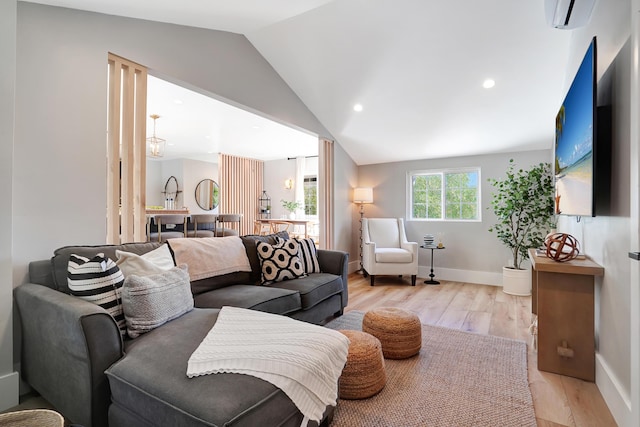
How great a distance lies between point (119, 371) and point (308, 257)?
2.02 m

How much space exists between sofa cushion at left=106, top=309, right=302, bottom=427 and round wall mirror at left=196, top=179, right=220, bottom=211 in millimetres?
7712

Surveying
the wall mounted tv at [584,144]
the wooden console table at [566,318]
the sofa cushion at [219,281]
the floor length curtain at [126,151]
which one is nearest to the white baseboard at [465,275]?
the wall mounted tv at [584,144]

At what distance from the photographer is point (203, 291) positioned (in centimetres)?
240

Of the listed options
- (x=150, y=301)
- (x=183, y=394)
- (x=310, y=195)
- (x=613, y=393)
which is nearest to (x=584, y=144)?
(x=613, y=393)

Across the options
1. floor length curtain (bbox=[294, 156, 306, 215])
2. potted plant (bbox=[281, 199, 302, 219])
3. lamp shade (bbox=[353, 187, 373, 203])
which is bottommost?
potted plant (bbox=[281, 199, 302, 219])

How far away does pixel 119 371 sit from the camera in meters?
1.29

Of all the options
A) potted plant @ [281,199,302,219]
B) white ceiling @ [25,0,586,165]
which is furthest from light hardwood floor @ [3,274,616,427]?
potted plant @ [281,199,302,219]

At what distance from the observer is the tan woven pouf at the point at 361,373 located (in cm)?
178

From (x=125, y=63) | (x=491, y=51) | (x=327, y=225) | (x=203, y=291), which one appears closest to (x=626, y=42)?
(x=491, y=51)

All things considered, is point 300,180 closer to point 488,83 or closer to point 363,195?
point 363,195

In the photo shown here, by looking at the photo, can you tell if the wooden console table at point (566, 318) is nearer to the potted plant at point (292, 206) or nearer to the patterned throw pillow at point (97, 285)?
the patterned throw pillow at point (97, 285)

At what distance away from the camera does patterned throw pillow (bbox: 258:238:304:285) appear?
2779 millimetres

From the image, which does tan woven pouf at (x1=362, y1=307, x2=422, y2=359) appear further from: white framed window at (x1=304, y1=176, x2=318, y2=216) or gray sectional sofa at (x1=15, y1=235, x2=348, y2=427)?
white framed window at (x1=304, y1=176, x2=318, y2=216)

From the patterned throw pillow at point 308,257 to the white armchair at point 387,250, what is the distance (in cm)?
159
